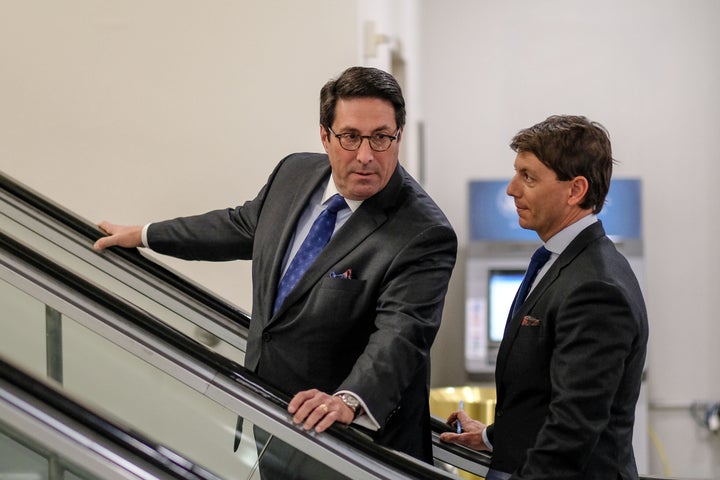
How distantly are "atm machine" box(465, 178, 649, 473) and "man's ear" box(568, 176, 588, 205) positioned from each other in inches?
171

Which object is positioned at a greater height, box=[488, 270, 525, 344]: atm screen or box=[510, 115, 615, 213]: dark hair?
box=[510, 115, 615, 213]: dark hair

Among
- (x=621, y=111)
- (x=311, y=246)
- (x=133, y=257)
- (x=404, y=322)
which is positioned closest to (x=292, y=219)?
(x=311, y=246)

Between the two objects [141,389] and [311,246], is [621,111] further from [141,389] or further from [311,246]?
[141,389]

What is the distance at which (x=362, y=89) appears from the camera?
2244 mm

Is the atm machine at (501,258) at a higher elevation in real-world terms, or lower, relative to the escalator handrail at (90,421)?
lower

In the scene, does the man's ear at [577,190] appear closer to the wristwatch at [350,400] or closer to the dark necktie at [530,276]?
the dark necktie at [530,276]

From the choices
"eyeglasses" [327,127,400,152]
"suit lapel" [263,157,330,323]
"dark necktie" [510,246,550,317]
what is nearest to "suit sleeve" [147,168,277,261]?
"suit lapel" [263,157,330,323]

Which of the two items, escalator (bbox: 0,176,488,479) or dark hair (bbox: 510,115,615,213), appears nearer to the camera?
escalator (bbox: 0,176,488,479)

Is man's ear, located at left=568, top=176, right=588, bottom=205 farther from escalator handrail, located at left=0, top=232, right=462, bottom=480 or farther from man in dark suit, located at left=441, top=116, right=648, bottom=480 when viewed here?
escalator handrail, located at left=0, top=232, right=462, bottom=480

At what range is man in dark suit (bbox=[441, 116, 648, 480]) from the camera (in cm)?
190

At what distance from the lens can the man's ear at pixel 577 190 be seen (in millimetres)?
2025

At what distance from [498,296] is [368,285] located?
4288mm

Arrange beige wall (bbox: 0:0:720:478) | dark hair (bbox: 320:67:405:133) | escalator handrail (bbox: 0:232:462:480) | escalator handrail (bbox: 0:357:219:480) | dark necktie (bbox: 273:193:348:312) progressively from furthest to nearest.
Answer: beige wall (bbox: 0:0:720:478)
dark necktie (bbox: 273:193:348:312)
dark hair (bbox: 320:67:405:133)
escalator handrail (bbox: 0:232:462:480)
escalator handrail (bbox: 0:357:219:480)

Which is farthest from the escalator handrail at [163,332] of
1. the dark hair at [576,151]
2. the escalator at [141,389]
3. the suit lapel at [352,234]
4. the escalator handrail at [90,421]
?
the dark hair at [576,151]
